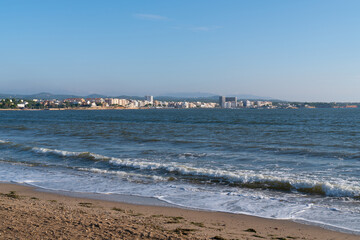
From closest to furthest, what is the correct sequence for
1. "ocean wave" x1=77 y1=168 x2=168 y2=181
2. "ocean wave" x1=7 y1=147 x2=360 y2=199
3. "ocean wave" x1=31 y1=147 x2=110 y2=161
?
"ocean wave" x1=7 y1=147 x2=360 y2=199 → "ocean wave" x1=77 y1=168 x2=168 y2=181 → "ocean wave" x1=31 y1=147 x2=110 y2=161

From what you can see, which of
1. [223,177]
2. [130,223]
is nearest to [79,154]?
[223,177]

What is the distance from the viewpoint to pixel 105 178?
14.7m

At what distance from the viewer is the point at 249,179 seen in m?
13.8

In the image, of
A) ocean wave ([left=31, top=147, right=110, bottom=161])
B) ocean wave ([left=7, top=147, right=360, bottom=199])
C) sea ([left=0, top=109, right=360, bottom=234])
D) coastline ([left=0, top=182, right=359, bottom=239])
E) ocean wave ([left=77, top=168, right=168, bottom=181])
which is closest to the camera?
coastline ([left=0, top=182, right=359, bottom=239])

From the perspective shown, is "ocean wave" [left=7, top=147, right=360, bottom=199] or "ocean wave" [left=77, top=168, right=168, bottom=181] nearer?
"ocean wave" [left=7, top=147, right=360, bottom=199]

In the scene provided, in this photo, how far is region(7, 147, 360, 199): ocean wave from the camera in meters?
11.9

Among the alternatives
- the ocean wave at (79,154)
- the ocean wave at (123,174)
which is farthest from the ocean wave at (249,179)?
the ocean wave at (79,154)

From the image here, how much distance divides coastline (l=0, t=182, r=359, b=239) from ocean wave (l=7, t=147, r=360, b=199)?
3986 millimetres

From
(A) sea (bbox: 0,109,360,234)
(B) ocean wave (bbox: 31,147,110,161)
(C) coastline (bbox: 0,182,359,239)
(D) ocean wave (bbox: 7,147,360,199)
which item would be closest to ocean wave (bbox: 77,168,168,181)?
(A) sea (bbox: 0,109,360,234)

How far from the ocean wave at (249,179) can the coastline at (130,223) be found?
399 centimetres

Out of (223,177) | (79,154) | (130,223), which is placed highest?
(130,223)

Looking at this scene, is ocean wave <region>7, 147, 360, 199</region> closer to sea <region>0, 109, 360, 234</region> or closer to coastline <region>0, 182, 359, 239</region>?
sea <region>0, 109, 360, 234</region>

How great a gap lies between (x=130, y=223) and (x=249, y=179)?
23.6 ft

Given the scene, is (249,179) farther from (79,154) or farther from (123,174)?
(79,154)
